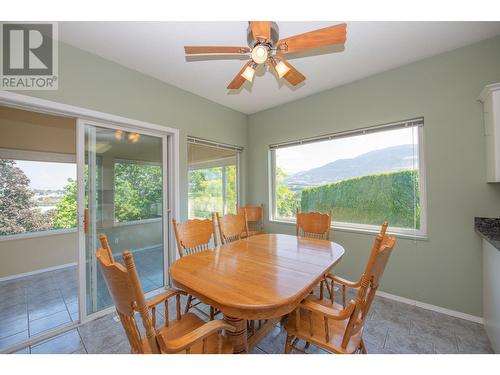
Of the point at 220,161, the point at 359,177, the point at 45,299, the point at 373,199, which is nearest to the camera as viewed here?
the point at 45,299

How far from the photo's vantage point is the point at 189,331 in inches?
48.1

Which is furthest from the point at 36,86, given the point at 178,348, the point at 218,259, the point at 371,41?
the point at 371,41

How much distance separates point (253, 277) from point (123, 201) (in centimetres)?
192

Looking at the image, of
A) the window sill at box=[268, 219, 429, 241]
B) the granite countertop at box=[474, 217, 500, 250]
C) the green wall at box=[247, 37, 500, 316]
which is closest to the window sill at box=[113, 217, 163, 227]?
the window sill at box=[268, 219, 429, 241]

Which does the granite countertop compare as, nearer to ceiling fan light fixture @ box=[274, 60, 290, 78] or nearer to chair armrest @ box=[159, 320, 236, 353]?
ceiling fan light fixture @ box=[274, 60, 290, 78]

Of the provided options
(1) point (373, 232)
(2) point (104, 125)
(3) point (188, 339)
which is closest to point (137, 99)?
(2) point (104, 125)

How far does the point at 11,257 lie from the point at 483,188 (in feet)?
19.7

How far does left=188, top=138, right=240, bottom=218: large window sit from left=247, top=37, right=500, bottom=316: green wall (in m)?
2.01

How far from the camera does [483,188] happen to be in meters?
1.89

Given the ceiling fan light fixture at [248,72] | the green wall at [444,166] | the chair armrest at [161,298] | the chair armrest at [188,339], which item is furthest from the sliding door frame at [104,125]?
the green wall at [444,166]

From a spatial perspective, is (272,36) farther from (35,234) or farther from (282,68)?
(35,234)

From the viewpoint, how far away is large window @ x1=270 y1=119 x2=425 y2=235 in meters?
2.33

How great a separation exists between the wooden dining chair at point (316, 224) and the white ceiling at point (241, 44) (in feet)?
5.58

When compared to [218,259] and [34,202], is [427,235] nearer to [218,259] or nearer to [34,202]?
[218,259]
